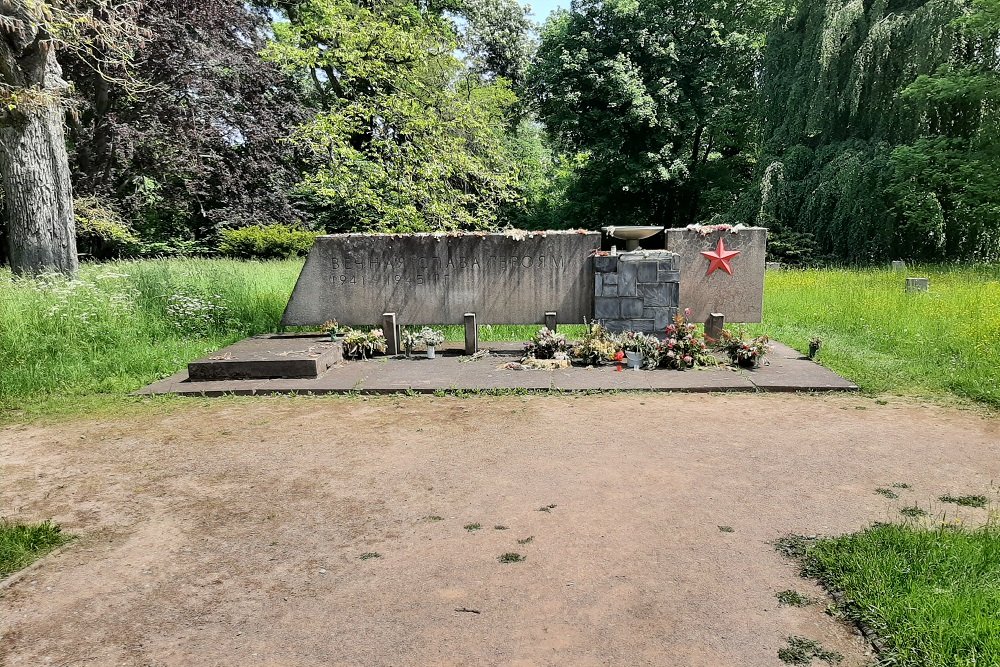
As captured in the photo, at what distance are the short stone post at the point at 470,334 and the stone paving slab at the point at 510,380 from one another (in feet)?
1.77

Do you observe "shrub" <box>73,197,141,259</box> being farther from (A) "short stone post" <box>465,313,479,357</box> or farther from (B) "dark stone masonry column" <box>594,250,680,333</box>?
(B) "dark stone masonry column" <box>594,250,680,333</box>

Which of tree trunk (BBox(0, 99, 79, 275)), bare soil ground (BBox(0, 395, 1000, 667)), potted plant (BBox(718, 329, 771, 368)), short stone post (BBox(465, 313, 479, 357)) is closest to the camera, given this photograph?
bare soil ground (BBox(0, 395, 1000, 667))

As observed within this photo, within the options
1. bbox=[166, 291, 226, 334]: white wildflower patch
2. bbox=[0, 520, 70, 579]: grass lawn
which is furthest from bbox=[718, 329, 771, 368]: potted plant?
bbox=[166, 291, 226, 334]: white wildflower patch

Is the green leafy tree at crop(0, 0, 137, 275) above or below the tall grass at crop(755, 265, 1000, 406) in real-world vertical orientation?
above

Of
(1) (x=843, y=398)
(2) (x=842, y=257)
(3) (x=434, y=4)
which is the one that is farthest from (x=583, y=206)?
(1) (x=843, y=398)

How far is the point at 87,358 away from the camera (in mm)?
8047

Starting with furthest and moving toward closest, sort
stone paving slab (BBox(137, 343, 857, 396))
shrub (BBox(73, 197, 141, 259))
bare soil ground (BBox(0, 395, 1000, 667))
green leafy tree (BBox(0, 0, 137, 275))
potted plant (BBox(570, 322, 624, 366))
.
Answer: shrub (BBox(73, 197, 141, 259))
green leafy tree (BBox(0, 0, 137, 275))
potted plant (BBox(570, 322, 624, 366))
stone paving slab (BBox(137, 343, 857, 396))
bare soil ground (BBox(0, 395, 1000, 667))

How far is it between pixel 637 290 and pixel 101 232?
15.9 metres

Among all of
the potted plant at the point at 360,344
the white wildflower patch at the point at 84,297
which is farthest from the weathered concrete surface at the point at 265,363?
the white wildflower patch at the point at 84,297

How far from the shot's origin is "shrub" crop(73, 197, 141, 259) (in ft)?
53.7

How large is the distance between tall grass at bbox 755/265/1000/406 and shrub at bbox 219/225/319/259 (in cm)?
1347

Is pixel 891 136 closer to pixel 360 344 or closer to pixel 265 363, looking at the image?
pixel 360 344

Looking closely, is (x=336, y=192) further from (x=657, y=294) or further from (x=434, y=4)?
(x=434, y=4)

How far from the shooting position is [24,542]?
3.53 meters
